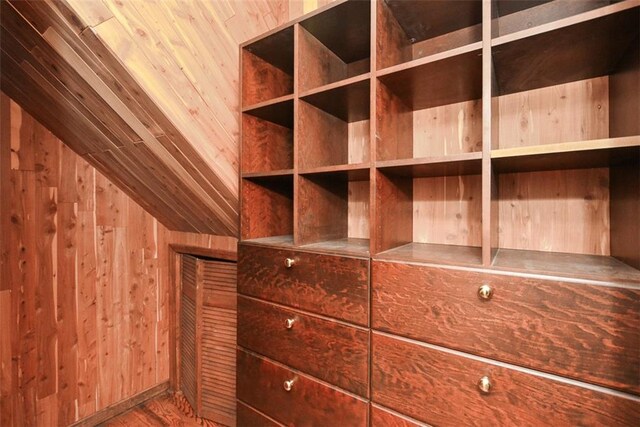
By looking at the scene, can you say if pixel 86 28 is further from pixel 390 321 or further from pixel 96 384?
pixel 96 384

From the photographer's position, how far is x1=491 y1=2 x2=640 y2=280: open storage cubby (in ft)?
2.49

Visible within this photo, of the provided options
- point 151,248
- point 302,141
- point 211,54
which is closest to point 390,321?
point 302,141

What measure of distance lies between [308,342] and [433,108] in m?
1.04

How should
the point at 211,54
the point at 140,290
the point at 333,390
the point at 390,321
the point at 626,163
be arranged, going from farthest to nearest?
the point at 140,290 → the point at 211,54 → the point at 333,390 → the point at 390,321 → the point at 626,163

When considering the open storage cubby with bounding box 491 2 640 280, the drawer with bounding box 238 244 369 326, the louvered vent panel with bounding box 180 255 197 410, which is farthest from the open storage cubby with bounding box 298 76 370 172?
the louvered vent panel with bounding box 180 255 197 410

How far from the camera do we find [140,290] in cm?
205

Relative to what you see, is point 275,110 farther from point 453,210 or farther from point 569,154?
point 569,154

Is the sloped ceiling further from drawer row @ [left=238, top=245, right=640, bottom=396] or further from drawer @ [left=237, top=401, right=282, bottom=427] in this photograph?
drawer @ [left=237, top=401, right=282, bottom=427]

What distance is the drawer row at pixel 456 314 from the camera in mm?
684

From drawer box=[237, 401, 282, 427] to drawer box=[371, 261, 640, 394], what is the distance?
704 mm

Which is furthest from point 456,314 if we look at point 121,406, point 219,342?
point 121,406

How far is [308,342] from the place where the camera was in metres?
1.13

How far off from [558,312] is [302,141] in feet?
3.03

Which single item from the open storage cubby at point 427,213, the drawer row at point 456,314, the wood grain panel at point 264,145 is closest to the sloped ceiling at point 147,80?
the wood grain panel at point 264,145
